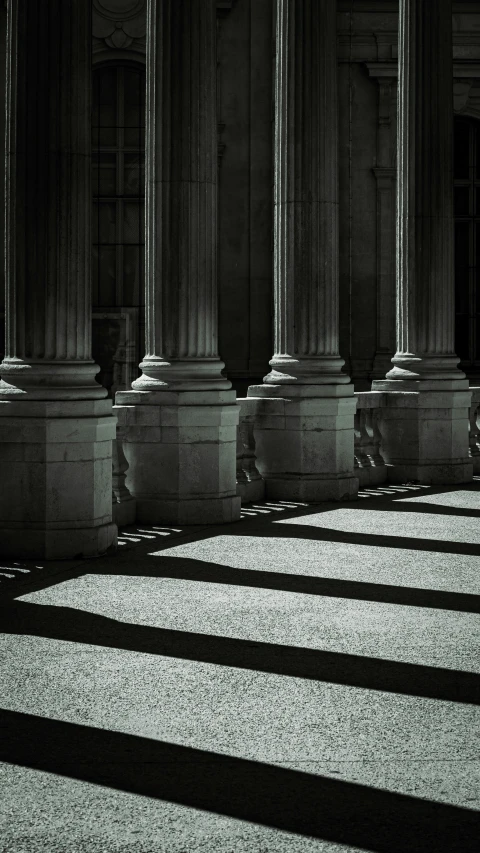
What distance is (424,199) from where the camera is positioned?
101ft

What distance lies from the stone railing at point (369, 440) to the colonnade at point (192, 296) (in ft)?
1.27

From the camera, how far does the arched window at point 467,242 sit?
49250 millimetres

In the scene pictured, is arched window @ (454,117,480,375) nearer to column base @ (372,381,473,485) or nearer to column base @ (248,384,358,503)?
column base @ (372,381,473,485)

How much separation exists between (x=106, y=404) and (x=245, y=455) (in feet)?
25.8

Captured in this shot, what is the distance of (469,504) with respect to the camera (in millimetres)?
26500

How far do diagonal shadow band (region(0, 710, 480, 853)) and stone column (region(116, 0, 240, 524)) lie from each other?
12.8 meters

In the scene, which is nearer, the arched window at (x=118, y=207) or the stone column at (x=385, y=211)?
the stone column at (x=385, y=211)

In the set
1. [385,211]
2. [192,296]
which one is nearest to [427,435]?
[192,296]

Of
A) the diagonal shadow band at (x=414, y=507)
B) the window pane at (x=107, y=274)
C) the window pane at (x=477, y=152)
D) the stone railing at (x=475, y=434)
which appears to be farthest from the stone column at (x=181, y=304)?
the window pane at (x=477, y=152)

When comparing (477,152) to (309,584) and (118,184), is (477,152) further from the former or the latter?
(309,584)

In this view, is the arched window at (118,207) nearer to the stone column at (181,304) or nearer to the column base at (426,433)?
the column base at (426,433)

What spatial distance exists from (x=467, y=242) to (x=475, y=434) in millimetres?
17551

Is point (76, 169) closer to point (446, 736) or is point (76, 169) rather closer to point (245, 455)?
point (245, 455)

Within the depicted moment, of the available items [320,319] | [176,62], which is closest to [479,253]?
[320,319]
